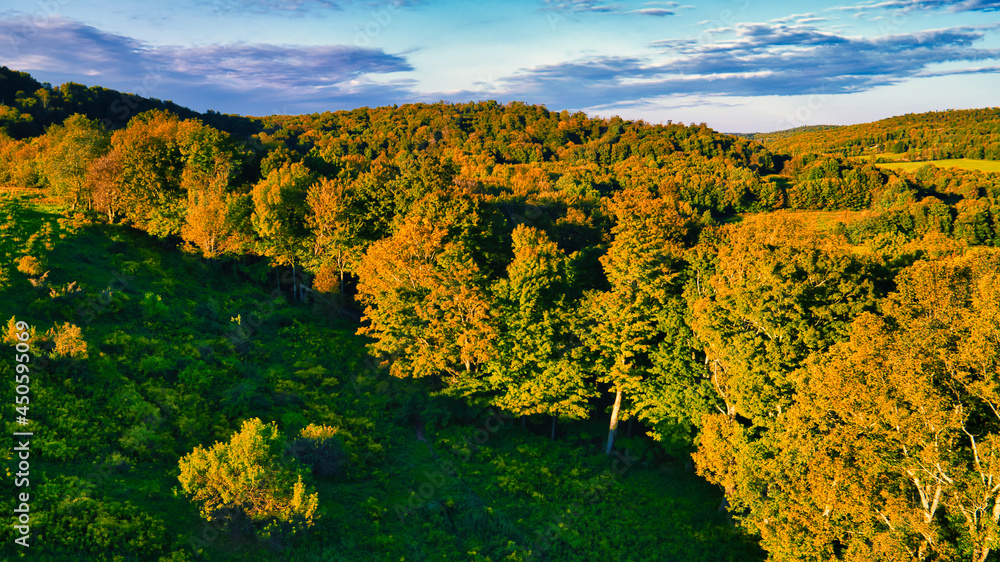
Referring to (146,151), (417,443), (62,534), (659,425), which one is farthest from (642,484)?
(146,151)

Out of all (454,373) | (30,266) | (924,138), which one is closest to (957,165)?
(924,138)

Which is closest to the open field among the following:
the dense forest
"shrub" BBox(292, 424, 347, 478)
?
the dense forest

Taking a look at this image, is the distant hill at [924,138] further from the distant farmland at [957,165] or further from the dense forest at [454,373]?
the dense forest at [454,373]

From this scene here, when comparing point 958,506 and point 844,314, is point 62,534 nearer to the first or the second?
point 958,506

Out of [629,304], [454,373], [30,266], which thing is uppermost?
[30,266]

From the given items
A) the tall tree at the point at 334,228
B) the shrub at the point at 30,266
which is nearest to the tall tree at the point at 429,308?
the tall tree at the point at 334,228

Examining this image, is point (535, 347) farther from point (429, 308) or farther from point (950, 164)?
point (950, 164)
